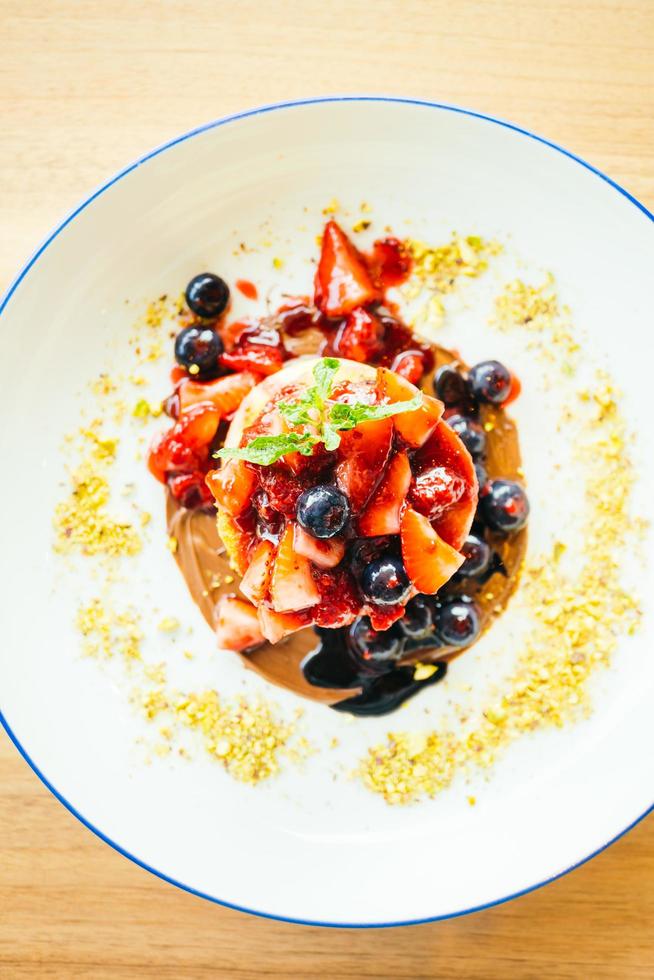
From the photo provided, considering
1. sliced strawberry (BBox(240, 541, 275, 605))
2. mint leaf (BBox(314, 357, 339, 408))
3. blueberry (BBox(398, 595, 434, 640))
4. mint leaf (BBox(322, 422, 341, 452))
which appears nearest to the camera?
mint leaf (BBox(322, 422, 341, 452))

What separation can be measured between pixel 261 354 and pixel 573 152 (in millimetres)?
1247

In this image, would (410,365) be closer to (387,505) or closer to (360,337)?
(360,337)

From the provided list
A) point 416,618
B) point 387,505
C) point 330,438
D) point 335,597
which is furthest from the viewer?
point 416,618

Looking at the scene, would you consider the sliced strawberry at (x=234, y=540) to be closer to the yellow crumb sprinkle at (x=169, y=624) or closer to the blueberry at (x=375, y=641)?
the yellow crumb sprinkle at (x=169, y=624)

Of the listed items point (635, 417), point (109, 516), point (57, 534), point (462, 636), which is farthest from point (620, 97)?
point (57, 534)

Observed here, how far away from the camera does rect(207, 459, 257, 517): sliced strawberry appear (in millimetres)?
2365

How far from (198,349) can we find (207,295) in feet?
0.61

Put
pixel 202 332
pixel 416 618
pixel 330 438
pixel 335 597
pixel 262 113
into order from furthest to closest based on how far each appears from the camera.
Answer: pixel 202 332, pixel 416 618, pixel 262 113, pixel 335 597, pixel 330 438

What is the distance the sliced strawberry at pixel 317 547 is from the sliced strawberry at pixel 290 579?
0.03m

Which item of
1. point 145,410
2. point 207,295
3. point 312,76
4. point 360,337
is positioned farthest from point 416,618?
point 312,76

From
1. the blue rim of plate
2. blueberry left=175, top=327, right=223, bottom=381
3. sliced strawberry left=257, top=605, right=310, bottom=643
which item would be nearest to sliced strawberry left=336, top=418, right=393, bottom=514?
sliced strawberry left=257, top=605, right=310, bottom=643

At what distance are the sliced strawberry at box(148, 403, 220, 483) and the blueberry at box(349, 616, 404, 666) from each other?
771 millimetres

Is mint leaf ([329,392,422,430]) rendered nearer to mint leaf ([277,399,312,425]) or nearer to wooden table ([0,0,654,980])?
mint leaf ([277,399,312,425])

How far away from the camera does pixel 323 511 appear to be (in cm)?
207
